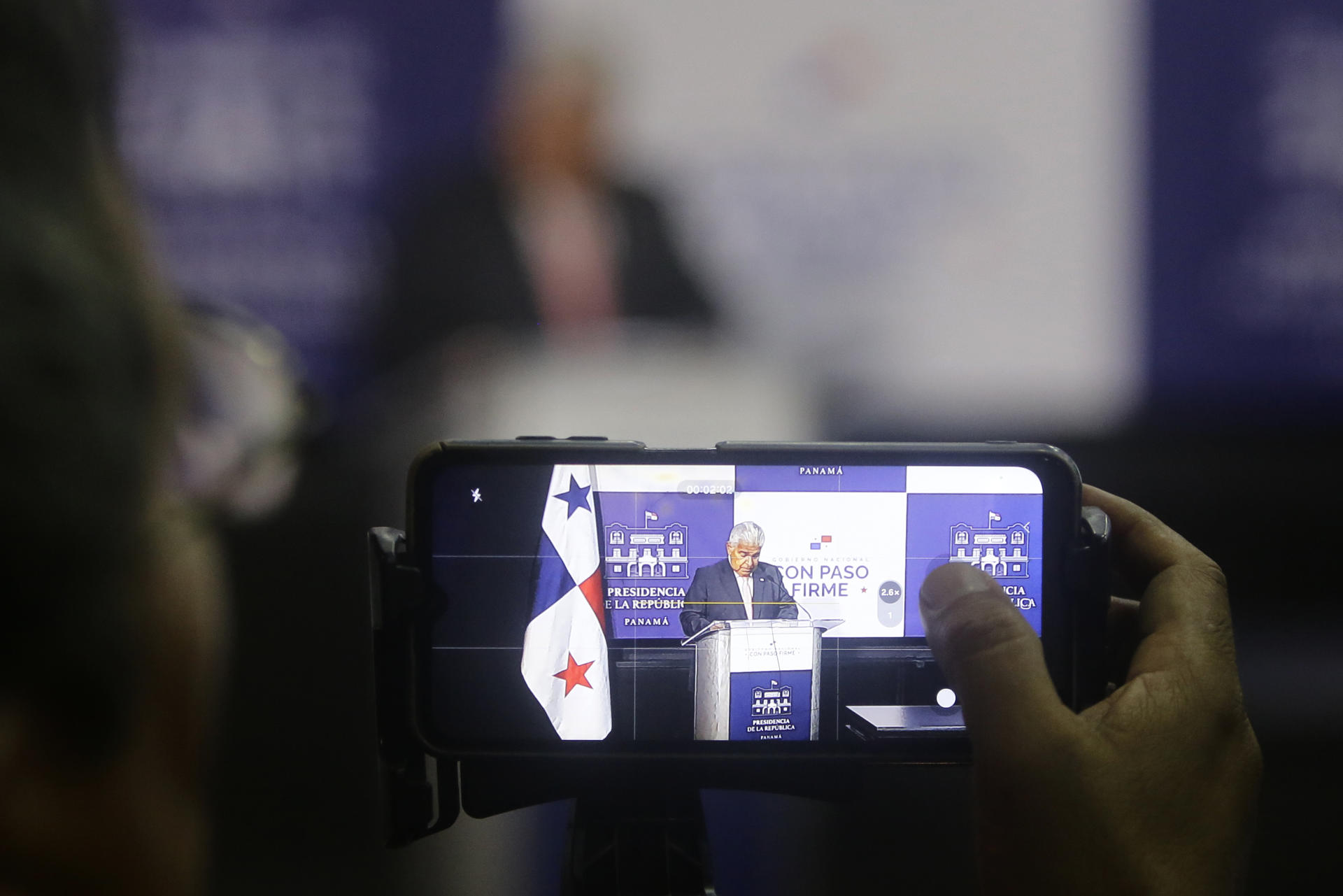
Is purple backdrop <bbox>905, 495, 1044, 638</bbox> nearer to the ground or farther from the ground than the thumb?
farther from the ground

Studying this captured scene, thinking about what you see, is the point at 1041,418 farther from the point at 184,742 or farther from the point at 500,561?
the point at 184,742

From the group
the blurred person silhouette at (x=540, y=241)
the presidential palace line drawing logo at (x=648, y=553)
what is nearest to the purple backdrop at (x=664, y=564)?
the presidential palace line drawing logo at (x=648, y=553)

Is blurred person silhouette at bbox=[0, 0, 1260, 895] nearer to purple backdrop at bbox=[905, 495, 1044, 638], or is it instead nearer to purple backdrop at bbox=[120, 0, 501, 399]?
purple backdrop at bbox=[905, 495, 1044, 638]

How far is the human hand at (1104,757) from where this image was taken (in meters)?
0.42

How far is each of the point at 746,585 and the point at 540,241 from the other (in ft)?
2.30

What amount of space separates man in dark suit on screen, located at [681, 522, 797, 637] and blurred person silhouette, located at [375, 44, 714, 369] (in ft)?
2.02

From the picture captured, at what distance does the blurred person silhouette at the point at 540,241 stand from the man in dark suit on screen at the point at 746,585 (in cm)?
62

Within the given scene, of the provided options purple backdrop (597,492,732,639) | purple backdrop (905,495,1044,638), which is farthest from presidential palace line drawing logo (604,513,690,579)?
purple backdrop (905,495,1044,638)

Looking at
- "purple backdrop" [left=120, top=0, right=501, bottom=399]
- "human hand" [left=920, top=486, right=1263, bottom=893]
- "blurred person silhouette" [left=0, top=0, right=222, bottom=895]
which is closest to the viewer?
"blurred person silhouette" [left=0, top=0, right=222, bottom=895]

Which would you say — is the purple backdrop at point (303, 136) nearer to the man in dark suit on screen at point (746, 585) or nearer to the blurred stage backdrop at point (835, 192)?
the blurred stage backdrop at point (835, 192)

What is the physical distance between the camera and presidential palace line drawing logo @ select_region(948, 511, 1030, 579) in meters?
0.50

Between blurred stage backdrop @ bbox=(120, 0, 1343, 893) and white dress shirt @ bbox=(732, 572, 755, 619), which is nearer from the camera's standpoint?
white dress shirt @ bbox=(732, 572, 755, 619)

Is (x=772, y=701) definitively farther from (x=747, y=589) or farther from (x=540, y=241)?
(x=540, y=241)

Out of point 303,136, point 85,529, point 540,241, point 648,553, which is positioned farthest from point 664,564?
point 303,136
